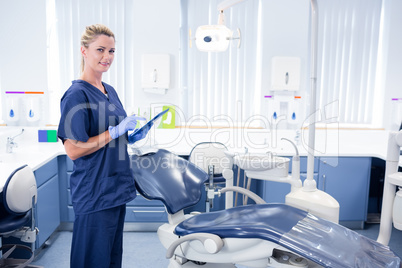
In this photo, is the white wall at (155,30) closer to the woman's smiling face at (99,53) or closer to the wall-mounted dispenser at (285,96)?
the wall-mounted dispenser at (285,96)

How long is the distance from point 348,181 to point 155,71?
198cm

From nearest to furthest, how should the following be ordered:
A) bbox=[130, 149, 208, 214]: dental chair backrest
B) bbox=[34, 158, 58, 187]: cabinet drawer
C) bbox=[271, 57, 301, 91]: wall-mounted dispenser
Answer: bbox=[130, 149, 208, 214]: dental chair backrest < bbox=[34, 158, 58, 187]: cabinet drawer < bbox=[271, 57, 301, 91]: wall-mounted dispenser

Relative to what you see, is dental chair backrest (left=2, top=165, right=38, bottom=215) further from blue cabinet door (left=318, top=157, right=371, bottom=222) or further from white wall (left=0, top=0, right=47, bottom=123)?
blue cabinet door (left=318, top=157, right=371, bottom=222)

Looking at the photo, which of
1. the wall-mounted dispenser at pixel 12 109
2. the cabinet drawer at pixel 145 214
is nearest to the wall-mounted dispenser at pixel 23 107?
the wall-mounted dispenser at pixel 12 109

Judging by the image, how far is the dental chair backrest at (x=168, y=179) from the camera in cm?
151

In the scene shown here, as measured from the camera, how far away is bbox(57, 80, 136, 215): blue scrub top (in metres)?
1.37

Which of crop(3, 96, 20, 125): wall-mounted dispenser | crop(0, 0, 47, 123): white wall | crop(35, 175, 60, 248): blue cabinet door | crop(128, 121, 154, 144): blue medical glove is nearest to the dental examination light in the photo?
crop(128, 121, 154, 144): blue medical glove

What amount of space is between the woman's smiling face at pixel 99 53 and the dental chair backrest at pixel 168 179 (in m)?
0.46

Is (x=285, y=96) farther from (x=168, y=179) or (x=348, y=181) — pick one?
(x=168, y=179)


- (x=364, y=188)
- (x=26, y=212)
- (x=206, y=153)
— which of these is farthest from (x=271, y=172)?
(x=364, y=188)

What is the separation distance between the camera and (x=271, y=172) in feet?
5.16

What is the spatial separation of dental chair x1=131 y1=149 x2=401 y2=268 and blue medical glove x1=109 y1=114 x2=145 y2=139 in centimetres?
24

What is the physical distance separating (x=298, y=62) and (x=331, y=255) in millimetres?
2372

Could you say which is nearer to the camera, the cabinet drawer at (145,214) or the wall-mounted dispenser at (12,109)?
the cabinet drawer at (145,214)
